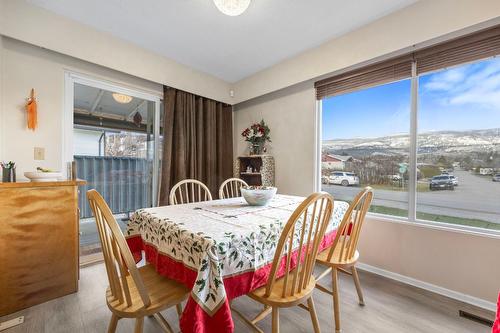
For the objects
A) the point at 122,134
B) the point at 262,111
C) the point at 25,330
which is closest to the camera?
the point at 25,330

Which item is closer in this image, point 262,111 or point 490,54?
point 490,54

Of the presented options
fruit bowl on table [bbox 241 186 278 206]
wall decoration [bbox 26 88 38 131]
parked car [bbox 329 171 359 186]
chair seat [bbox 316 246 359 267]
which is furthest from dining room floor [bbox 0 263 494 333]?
wall decoration [bbox 26 88 38 131]

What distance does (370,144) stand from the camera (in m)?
2.47

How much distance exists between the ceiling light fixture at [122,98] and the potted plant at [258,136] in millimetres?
1578

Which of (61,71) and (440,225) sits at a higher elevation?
(61,71)

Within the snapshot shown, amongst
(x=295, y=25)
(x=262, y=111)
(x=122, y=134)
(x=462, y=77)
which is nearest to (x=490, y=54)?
(x=462, y=77)

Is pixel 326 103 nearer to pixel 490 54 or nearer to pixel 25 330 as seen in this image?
pixel 490 54

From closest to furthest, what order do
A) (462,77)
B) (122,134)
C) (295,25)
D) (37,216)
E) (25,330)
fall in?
(25,330)
(37,216)
(462,77)
(295,25)
(122,134)

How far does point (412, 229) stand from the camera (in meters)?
2.04

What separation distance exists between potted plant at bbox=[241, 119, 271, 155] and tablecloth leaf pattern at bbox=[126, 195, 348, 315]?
1787mm

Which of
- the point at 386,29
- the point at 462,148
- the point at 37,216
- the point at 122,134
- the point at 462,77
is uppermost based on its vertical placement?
the point at 386,29

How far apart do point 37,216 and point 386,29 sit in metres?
3.35

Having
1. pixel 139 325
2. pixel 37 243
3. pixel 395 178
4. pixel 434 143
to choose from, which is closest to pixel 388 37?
pixel 434 143

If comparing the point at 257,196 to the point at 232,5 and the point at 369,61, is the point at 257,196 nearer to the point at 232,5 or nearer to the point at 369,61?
the point at 232,5
